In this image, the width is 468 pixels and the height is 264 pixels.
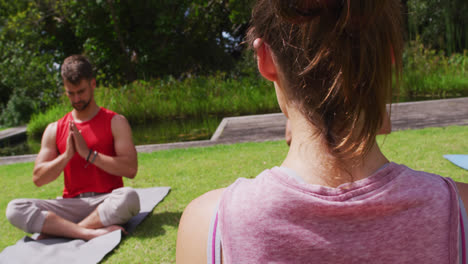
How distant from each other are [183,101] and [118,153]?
7.61 metres

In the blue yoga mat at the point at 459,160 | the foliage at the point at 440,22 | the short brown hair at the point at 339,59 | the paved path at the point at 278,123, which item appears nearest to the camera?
the short brown hair at the point at 339,59

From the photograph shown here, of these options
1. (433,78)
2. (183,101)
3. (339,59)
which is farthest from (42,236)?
(433,78)

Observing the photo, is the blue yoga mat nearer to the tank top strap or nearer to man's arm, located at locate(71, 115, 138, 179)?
man's arm, located at locate(71, 115, 138, 179)

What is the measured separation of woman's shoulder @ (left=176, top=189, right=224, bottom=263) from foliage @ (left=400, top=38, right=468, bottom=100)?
9.88 m

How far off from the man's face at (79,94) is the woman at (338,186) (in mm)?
2906

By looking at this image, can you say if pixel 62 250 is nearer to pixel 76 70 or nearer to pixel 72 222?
pixel 72 222

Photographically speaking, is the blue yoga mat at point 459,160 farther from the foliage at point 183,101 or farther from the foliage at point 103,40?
the foliage at point 103,40

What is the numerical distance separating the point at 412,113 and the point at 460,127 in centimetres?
173

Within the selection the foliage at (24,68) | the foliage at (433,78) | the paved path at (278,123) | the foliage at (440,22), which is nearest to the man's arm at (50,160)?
the paved path at (278,123)

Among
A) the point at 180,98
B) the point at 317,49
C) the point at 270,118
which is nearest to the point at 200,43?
the point at 180,98

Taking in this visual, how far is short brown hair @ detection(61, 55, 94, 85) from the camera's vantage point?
3.41 m

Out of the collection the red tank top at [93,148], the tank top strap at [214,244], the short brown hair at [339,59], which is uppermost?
the short brown hair at [339,59]

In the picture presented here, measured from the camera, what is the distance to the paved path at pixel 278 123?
6.70m

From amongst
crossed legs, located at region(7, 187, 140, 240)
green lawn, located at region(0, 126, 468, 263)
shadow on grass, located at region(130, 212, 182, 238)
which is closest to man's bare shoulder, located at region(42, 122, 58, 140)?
crossed legs, located at region(7, 187, 140, 240)
